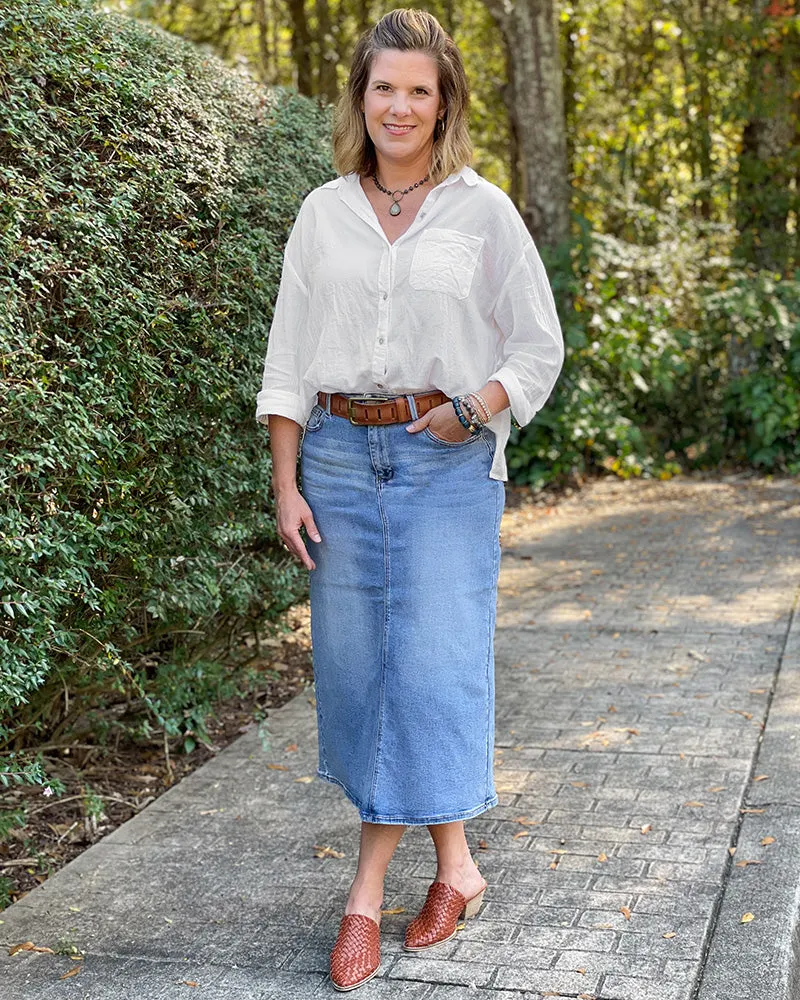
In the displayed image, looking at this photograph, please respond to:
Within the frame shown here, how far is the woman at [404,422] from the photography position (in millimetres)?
2984

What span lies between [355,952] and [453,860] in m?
0.37

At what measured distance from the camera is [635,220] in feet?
35.6

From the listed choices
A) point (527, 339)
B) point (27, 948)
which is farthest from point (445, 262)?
point (27, 948)

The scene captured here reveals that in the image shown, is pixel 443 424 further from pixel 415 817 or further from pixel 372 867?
pixel 372 867

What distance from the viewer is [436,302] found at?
116 inches

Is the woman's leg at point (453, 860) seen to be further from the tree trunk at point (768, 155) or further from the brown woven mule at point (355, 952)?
the tree trunk at point (768, 155)

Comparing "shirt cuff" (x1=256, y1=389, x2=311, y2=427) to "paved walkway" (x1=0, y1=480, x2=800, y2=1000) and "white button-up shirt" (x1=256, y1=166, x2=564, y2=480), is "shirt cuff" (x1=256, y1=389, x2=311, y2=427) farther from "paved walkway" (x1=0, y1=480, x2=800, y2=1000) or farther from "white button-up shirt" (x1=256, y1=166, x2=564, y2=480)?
"paved walkway" (x1=0, y1=480, x2=800, y2=1000)

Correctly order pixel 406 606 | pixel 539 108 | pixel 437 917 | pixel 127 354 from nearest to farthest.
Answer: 1. pixel 406 606
2. pixel 437 917
3. pixel 127 354
4. pixel 539 108

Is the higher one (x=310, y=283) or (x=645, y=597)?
(x=310, y=283)

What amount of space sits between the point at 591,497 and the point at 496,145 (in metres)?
7.60

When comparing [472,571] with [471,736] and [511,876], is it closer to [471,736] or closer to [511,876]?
[471,736]

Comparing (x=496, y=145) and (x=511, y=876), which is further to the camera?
(x=496, y=145)

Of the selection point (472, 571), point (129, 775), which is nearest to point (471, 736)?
point (472, 571)

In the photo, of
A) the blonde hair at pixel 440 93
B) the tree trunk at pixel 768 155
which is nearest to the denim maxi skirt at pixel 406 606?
the blonde hair at pixel 440 93
